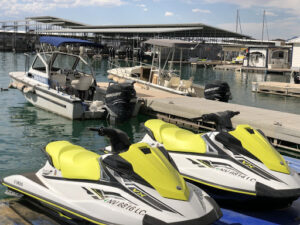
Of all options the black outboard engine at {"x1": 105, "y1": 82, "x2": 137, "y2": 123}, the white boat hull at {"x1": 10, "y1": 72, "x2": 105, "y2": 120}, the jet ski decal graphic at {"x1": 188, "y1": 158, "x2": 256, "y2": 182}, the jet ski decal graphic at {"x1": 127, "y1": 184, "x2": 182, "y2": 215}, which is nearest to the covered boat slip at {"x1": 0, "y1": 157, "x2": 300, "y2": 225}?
the jet ski decal graphic at {"x1": 188, "y1": 158, "x2": 256, "y2": 182}

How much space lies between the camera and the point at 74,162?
5.01 metres

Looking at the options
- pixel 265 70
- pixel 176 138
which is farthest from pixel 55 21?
pixel 176 138

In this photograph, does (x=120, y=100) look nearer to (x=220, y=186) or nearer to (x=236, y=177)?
(x=220, y=186)

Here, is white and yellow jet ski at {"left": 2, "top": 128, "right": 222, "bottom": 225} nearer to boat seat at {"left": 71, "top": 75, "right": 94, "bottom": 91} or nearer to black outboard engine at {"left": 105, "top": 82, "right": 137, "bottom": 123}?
black outboard engine at {"left": 105, "top": 82, "right": 137, "bottom": 123}

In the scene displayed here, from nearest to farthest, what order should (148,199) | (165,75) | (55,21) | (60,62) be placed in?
(148,199) → (60,62) → (165,75) → (55,21)

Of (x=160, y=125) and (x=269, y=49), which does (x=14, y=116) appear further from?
(x=269, y=49)

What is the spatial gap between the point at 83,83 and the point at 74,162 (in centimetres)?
1099

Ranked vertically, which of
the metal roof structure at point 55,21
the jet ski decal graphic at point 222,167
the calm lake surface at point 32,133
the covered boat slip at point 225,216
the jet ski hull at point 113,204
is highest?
the metal roof structure at point 55,21

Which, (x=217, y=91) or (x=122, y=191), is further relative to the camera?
(x=217, y=91)

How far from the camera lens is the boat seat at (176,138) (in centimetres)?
607

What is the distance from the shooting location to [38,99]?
15750mm

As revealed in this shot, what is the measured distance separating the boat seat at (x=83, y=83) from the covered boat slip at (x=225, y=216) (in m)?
10.2

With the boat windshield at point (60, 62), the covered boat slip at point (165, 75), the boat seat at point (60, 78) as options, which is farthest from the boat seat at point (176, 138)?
the covered boat slip at point (165, 75)

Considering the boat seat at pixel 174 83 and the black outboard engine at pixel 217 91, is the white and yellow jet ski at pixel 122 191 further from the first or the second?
the boat seat at pixel 174 83
